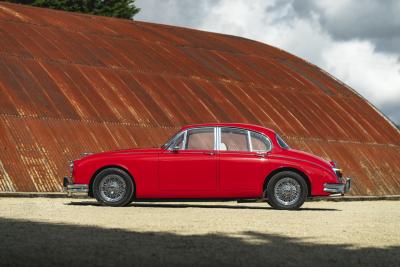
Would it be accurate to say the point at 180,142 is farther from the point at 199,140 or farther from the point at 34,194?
the point at 34,194

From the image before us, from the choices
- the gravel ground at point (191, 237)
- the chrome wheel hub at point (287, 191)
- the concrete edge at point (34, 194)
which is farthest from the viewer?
the concrete edge at point (34, 194)

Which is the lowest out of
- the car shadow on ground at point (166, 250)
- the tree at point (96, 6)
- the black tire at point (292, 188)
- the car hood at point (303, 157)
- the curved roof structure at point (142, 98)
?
the car shadow on ground at point (166, 250)

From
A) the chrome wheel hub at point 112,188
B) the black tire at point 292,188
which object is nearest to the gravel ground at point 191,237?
the black tire at point 292,188

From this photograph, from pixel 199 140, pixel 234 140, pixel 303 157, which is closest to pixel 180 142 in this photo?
pixel 199 140

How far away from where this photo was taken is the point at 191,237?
9.23m

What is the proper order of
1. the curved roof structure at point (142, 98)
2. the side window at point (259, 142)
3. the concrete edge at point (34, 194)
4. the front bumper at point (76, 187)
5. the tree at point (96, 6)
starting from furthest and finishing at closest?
the tree at point (96, 6), the curved roof structure at point (142, 98), the concrete edge at point (34, 194), the side window at point (259, 142), the front bumper at point (76, 187)

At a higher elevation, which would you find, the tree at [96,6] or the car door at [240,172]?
the tree at [96,6]

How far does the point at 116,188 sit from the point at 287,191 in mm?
2944

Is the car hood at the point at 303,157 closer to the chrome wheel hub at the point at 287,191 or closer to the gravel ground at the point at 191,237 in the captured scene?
the chrome wheel hub at the point at 287,191

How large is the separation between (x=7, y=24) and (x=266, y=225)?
50.5 ft

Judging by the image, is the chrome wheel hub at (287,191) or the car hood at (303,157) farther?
Result: the car hood at (303,157)

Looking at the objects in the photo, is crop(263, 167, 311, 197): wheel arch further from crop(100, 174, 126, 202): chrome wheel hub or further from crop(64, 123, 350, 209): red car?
crop(100, 174, 126, 202): chrome wheel hub

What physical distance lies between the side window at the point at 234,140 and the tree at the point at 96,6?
126ft

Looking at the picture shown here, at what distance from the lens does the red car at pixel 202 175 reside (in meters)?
14.0
